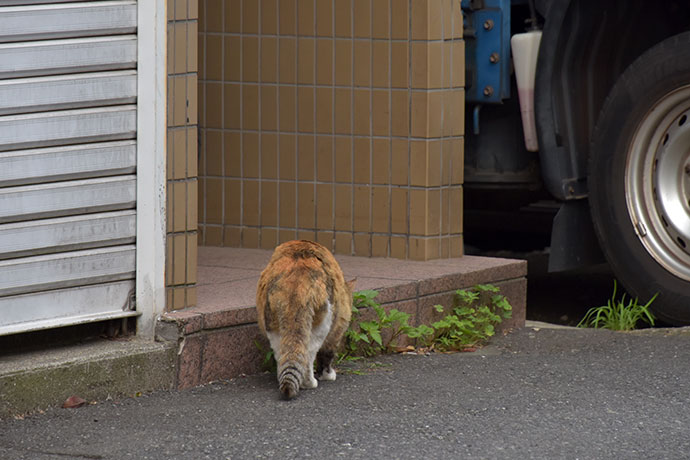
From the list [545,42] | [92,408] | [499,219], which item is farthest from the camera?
[499,219]

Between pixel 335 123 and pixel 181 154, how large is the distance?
169cm

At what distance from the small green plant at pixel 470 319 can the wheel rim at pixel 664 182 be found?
0.79 metres

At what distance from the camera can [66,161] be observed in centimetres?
501

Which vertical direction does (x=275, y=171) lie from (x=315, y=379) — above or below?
above

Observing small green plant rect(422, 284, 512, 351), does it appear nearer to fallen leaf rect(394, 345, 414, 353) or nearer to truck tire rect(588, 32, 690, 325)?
fallen leaf rect(394, 345, 414, 353)

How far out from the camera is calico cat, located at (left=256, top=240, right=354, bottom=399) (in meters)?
4.94

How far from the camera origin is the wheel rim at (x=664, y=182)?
6.19 m

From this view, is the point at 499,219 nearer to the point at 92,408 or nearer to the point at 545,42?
the point at 545,42

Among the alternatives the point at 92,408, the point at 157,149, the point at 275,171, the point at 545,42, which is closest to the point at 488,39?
the point at 545,42

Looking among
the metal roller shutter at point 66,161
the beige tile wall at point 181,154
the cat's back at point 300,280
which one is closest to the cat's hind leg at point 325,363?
the cat's back at point 300,280

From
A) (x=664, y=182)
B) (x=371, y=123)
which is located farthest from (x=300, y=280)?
(x=664, y=182)

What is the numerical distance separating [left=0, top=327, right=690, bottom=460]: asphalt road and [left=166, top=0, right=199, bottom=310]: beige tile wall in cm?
48

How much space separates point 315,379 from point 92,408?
93 cm

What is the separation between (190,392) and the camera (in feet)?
16.9
